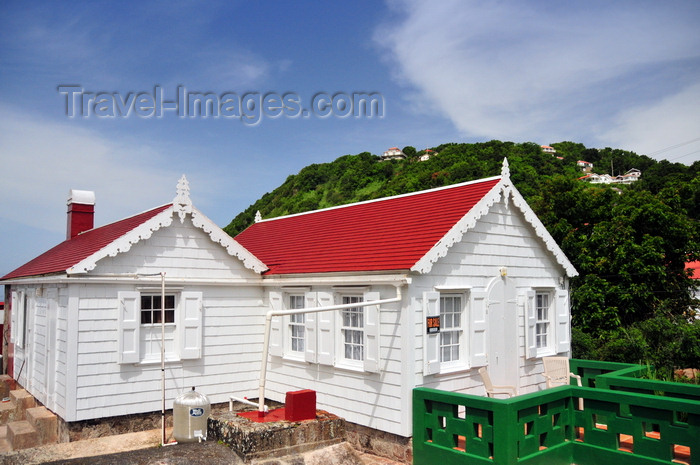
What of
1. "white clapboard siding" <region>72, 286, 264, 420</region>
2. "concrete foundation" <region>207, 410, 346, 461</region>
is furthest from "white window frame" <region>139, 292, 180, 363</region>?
"concrete foundation" <region>207, 410, 346, 461</region>

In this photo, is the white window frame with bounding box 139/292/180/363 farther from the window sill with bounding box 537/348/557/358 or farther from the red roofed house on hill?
the window sill with bounding box 537/348/557/358

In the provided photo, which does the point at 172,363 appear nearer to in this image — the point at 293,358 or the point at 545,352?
the point at 293,358

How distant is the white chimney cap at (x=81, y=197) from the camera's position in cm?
1686

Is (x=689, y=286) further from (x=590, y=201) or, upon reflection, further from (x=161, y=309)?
(x=161, y=309)

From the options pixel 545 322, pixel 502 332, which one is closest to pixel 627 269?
pixel 545 322

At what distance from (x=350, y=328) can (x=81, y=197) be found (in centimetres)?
1068

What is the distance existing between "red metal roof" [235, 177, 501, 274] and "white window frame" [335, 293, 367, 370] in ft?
2.14

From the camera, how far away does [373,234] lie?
11.6 meters

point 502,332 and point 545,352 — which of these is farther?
point 545,352

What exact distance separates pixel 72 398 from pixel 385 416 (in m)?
5.78

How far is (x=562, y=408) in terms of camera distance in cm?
861

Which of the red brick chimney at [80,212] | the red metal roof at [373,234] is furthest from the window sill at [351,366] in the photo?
the red brick chimney at [80,212]

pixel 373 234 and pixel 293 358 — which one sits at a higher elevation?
pixel 373 234

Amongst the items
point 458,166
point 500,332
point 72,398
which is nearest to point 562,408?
point 500,332
